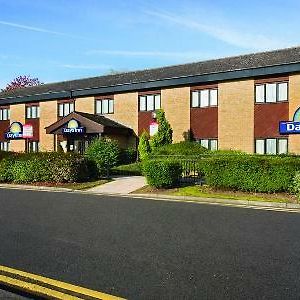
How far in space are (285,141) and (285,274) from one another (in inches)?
863

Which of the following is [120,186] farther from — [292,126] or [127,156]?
[127,156]

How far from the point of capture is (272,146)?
26.7 m

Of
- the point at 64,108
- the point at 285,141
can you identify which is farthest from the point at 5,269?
the point at 64,108

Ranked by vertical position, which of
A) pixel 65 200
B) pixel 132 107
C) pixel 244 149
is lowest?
pixel 65 200

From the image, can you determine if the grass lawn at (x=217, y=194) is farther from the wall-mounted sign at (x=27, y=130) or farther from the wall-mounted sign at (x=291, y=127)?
the wall-mounted sign at (x=27, y=130)

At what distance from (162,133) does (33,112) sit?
15112 mm

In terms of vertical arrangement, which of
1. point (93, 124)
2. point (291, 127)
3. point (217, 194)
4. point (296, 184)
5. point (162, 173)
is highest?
point (93, 124)

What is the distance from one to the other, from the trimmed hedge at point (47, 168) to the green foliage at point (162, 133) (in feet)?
31.8

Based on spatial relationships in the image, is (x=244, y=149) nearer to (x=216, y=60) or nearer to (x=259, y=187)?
(x=216, y=60)

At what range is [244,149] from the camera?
2750 cm

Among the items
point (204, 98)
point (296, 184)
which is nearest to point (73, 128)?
point (204, 98)

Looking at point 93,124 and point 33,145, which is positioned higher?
point 93,124

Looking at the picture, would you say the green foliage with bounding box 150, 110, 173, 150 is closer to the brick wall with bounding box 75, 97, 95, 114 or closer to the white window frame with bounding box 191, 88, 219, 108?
the white window frame with bounding box 191, 88, 219, 108

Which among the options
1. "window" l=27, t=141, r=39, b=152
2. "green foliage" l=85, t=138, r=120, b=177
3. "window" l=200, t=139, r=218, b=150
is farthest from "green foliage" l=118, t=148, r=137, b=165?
"window" l=27, t=141, r=39, b=152
